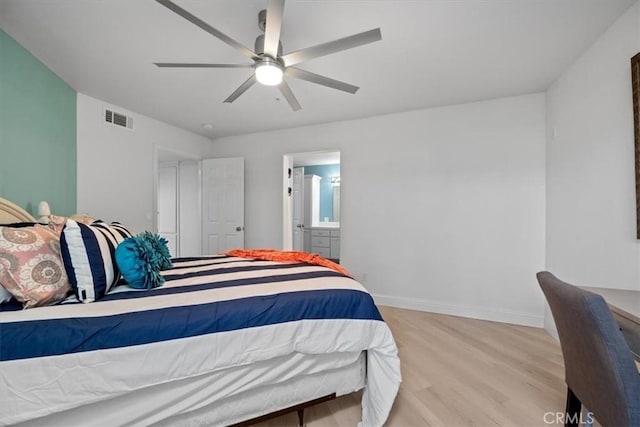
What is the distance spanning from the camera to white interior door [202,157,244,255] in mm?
4273

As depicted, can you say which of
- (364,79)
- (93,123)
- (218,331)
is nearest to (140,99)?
(93,123)

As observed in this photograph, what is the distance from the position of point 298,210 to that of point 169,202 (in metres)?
2.69

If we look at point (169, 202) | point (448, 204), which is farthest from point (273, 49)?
point (169, 202)

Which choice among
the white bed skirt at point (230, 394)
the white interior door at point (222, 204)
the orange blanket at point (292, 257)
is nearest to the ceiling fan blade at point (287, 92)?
the orange blanket at point (292, 257)

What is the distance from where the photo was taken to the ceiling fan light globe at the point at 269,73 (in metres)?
1.67

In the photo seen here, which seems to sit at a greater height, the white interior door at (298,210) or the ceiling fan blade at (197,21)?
the ceiling fan blade at (197,21)

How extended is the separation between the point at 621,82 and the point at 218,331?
2.93 metres

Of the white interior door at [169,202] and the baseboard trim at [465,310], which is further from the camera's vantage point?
the white interior door at [169,202]

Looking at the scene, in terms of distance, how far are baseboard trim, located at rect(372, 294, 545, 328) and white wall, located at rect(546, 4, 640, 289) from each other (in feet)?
2.09

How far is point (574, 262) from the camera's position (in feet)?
7.62

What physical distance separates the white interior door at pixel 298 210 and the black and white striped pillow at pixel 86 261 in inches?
190

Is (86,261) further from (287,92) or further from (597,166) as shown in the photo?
(597,166)

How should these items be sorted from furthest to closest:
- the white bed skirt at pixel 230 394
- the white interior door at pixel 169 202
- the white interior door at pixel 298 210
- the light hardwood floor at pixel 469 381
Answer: the white interior door at pixel 298 210 < the white interior door at pixel 169 202 < the light hardwood floor at pixel 469 381 < the white bed skirt at pixel 230 394

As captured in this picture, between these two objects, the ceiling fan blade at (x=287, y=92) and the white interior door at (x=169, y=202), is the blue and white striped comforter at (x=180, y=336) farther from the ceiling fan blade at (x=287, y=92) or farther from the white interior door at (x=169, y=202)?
the white interior door at (x=169, y=202)
